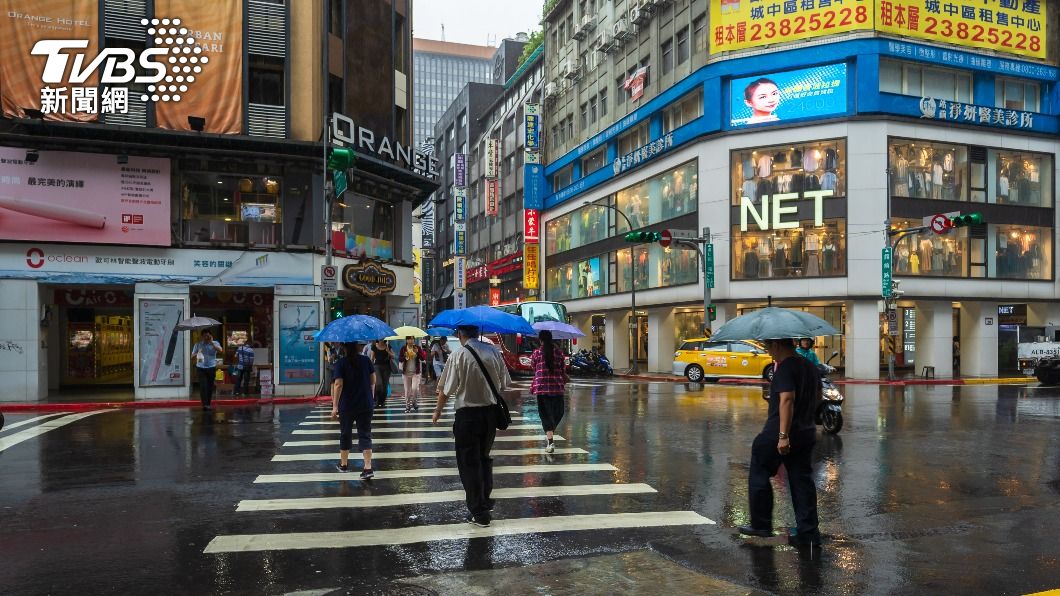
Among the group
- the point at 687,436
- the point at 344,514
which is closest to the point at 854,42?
the point at 687,436

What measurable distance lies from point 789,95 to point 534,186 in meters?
26.0

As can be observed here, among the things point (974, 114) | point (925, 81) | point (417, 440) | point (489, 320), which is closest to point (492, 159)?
point (925, 81)

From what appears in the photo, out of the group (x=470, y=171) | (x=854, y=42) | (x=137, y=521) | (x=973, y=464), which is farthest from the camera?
(x=470, y=171)

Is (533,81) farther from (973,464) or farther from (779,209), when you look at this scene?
(973,464)

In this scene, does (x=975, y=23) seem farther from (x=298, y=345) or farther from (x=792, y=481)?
(x=792, y=481)

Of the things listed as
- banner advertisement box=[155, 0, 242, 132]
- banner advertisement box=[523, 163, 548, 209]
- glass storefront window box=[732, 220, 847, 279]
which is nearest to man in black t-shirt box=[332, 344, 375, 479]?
banner advertisement box=[155, 0, 242, 132]

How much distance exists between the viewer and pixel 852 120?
3162 cm

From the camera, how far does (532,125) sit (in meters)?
55.3

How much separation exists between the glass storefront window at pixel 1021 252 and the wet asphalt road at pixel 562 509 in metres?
22.6

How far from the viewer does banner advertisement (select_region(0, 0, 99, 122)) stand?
69.8 ft

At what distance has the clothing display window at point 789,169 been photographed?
→ 3222cm

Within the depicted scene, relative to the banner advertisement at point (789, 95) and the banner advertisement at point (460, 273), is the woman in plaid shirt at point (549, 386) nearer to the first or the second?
the banner advertisement at point (789, 95)

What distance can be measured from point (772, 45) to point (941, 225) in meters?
11.7

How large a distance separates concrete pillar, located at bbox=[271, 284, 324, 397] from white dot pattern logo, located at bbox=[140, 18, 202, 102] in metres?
6.89
